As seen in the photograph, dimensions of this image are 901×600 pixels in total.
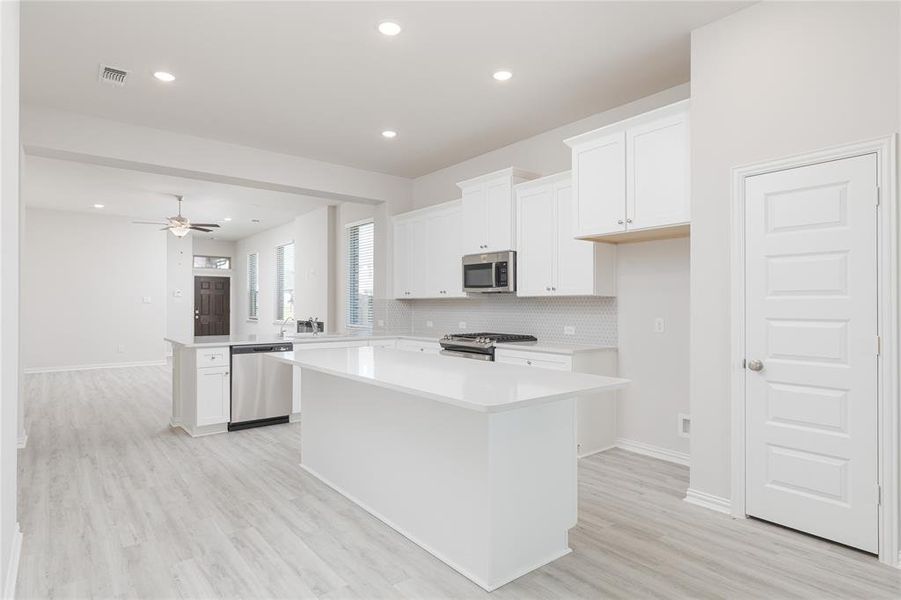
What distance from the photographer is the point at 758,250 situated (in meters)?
2.78

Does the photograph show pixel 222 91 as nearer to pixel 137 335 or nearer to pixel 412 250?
pixel 412 250

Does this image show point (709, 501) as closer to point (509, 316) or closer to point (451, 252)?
point (509, 316)

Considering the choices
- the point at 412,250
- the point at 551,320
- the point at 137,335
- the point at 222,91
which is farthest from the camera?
the point at 137,335

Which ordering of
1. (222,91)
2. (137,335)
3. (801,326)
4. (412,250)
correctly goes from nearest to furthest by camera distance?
1. (801,326)
2. (222,91)
3. (412,250)
4. (137,335)

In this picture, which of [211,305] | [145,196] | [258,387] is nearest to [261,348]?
[258,387]

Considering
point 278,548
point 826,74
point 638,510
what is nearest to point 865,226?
point 826,74

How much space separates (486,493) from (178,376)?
406 cm

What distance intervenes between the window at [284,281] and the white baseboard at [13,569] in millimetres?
7695

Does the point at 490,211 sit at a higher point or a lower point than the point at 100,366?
higher

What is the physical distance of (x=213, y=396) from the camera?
15.7 feet

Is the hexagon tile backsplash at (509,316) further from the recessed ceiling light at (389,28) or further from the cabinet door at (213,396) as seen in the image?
the recessed ceiling light at (389,28)

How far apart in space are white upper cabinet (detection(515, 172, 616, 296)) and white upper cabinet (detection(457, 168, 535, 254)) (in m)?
0.11

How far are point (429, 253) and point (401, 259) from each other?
59cm

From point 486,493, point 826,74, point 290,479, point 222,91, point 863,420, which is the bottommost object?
point 290,479
